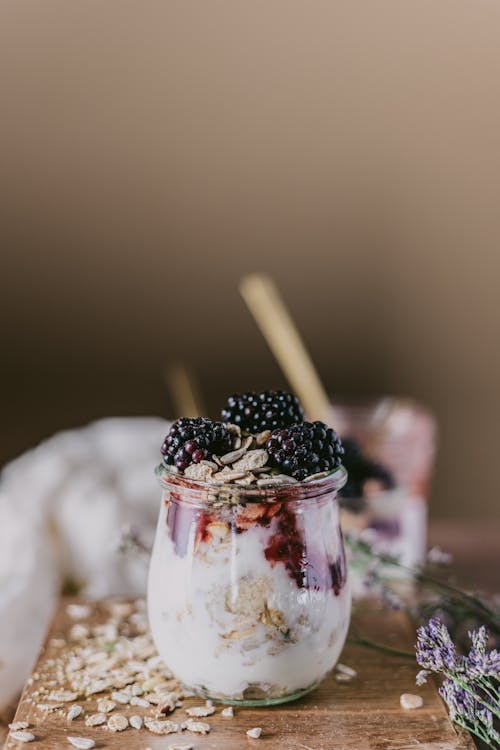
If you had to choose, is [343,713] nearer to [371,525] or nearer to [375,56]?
[371,525]

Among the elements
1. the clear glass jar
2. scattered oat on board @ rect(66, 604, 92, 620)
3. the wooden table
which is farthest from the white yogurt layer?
the wooden table

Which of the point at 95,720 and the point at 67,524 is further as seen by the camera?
the point at 67,524

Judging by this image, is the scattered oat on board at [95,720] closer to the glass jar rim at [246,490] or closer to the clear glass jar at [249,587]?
the clear glass jar at [249,587]

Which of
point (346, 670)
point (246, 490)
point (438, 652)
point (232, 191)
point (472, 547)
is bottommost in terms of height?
point (472, 547)

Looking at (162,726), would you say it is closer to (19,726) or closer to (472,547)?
(19,726)

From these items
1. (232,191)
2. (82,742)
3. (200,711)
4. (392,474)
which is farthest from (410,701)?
(232,191)

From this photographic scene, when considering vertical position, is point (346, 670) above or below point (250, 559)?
below
